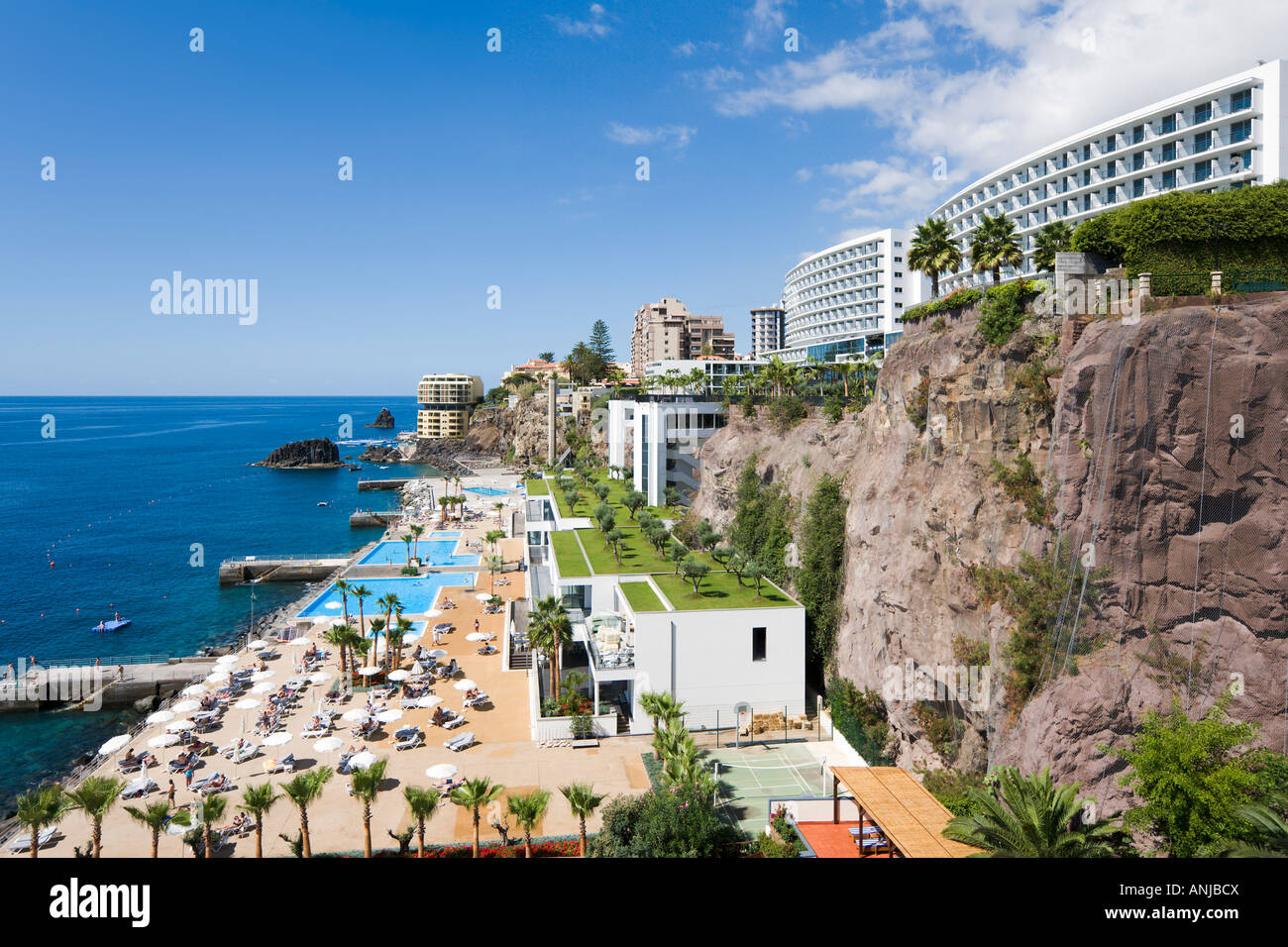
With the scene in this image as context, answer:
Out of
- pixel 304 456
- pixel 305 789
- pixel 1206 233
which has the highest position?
pixel 1206 233

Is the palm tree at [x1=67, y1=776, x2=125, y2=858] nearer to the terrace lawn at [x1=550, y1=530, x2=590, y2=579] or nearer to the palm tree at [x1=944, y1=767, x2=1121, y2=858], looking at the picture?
the terrace lawn at [x1=550, y1=530, x2=590, y2=579]

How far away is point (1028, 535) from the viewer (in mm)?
21469

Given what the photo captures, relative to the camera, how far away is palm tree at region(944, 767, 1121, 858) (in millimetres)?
14367

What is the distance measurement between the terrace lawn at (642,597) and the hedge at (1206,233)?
20419 millimetres

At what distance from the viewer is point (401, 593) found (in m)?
55.6

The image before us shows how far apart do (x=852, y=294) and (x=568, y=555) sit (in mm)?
72338

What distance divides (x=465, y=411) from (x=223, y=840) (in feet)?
541

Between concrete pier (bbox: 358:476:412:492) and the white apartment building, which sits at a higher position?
the white apartment building

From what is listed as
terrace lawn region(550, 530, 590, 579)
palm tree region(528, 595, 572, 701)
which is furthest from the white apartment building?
palm tree region(528, 595, 572, 701)

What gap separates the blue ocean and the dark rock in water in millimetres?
4941


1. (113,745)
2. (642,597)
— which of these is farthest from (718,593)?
(113,745)

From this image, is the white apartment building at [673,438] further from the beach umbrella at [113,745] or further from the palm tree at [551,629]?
the beach umbrella at [113,745]

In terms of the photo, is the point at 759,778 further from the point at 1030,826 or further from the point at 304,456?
the point at 304,456
